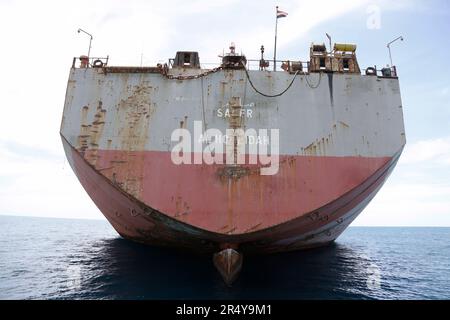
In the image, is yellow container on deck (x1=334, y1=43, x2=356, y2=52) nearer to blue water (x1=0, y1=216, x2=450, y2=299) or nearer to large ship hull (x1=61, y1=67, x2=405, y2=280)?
large ship hull (x1=61, y1=67, x2=405, y2=280)

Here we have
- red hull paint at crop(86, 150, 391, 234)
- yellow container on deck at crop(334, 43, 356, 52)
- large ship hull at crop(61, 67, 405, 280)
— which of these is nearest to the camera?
red hull paint at crop(86, 150, 391, 234)

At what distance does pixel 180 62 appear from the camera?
1338cm

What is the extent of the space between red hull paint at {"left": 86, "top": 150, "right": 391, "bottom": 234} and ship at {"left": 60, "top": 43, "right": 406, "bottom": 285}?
0.11 ft

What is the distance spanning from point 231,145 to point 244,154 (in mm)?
574

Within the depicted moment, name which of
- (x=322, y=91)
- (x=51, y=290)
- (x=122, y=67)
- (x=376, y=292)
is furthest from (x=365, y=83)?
(x=51, y=290)

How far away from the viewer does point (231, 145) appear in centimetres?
1014

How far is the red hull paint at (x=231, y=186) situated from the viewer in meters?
9.34

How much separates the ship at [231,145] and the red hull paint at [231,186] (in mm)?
34

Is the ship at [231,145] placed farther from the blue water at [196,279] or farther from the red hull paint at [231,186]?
the blue water at [196,279]

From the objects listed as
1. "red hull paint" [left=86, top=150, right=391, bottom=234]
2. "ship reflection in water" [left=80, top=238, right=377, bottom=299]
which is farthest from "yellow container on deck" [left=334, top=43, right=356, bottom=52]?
"ship reflection in water" [left=80, top=238, right=377, bottom=299]

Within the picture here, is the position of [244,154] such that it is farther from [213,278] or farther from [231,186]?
[213,278]

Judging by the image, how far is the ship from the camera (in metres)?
9.51

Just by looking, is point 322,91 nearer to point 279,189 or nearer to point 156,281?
point 279,189

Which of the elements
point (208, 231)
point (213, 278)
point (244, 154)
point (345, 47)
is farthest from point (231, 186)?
point (345, 47)
